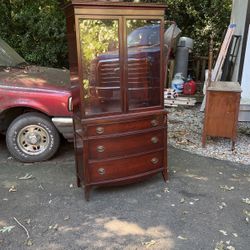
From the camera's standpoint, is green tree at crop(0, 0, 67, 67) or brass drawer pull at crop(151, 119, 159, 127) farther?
green tree at crop(0, 0, 67, 67)

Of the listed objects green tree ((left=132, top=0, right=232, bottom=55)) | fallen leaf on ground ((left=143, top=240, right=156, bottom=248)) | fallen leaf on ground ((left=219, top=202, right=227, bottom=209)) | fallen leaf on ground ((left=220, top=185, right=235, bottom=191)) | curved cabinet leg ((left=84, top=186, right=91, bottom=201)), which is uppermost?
green tree ((left=132, top=0, right=232, bottom=55))

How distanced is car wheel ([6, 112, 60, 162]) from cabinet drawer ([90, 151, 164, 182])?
1177 millimetres

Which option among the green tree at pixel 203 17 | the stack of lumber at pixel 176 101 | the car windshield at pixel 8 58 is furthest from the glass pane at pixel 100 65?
the green tree at pixel 203 17

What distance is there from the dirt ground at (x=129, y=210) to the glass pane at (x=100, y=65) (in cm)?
99

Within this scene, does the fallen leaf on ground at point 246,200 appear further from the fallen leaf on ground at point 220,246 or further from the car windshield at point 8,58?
the car windshield at point 8,58

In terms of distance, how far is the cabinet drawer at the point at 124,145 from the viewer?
11.0ft

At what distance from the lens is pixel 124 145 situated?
344 centimetres

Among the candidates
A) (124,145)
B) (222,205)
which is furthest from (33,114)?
(222,205)

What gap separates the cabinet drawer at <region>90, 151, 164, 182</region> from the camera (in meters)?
3.40

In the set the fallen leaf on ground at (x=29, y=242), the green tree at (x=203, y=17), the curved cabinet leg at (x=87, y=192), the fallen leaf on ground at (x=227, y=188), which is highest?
the green tree at (x=203, y=17)

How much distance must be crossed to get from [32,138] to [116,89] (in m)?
1.59

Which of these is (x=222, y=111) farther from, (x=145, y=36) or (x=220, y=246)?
(x=220, y=246)

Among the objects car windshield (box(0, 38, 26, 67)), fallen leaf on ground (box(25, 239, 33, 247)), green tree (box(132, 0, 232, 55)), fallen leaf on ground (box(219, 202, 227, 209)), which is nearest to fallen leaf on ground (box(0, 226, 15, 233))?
fallen leaf on ground (box(25, 239, 33, 247))

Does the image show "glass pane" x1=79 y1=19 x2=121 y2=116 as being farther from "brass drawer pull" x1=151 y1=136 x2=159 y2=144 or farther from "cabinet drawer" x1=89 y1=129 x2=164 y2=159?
"brass drawer pull" x1=151 y1=136 x2=159 y2=144
